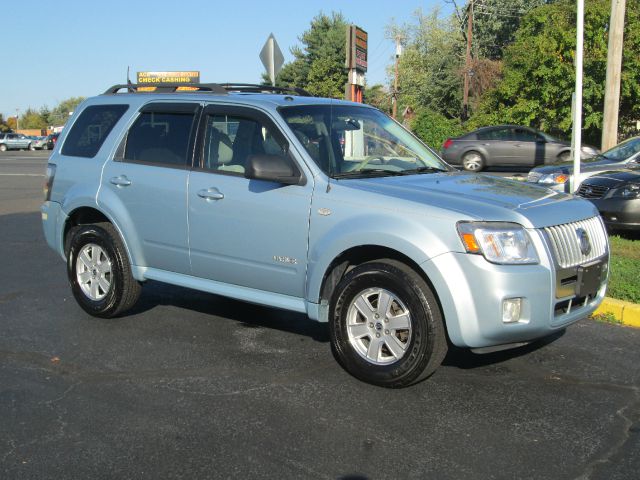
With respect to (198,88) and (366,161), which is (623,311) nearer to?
(366,161)

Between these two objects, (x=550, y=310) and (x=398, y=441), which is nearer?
(x=398, y=441)

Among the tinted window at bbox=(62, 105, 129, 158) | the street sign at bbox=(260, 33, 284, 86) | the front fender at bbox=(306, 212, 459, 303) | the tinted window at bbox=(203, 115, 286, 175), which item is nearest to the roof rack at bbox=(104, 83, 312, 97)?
the tinted window at bbox=(62, 105, 129, 158)

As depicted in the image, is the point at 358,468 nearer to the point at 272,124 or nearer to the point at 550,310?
the point at 550,310

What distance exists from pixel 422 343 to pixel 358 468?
1.08 metres

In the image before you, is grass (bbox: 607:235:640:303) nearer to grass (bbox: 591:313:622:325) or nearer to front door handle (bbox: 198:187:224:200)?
grass (bbox: 591:313:622:325)

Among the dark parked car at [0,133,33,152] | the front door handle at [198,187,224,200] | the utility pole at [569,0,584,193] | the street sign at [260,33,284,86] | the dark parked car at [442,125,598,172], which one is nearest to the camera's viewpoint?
the front door handle at [198,187,224,200]

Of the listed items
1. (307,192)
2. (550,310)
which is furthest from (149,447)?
(550,310)

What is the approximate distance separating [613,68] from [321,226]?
43.3ft

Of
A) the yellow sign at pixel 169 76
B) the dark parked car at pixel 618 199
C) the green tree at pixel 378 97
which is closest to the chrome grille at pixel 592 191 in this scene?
the dark parked car at pixel 618 199

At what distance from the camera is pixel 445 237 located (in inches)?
173

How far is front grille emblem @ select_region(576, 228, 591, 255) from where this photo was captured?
4770mm

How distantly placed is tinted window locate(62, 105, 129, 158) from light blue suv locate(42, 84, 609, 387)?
17mm

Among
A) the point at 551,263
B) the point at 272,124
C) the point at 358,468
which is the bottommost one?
the point at 358,468

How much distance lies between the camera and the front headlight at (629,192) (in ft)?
30.6
